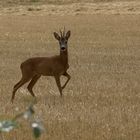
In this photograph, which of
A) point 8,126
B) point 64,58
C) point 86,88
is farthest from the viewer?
point 86,88

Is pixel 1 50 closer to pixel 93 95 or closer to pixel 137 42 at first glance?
pixel 137 42

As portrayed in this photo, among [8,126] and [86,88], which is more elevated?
[8,126]

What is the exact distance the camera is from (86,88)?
13664 mm

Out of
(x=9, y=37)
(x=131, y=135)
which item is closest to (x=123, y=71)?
Answer: (x=131, y=135)

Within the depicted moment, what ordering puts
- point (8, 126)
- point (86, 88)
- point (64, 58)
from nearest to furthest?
point (8, 126), point (64, 58), point (86, 88)

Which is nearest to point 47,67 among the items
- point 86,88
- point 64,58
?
point 64,58

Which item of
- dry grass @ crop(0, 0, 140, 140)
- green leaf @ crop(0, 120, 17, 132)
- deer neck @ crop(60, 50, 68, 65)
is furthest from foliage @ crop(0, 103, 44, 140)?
deer neck @ crop(60, 50, 68, 65)

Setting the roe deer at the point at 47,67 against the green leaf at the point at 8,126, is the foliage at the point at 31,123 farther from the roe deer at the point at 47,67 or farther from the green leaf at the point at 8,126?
the roe deer at the point at 47,67

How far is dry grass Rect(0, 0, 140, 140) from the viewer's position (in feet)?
28.4

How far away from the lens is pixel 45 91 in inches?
533

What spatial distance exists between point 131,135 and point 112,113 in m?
1.89

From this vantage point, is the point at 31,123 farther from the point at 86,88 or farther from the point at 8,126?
the point at 86,88

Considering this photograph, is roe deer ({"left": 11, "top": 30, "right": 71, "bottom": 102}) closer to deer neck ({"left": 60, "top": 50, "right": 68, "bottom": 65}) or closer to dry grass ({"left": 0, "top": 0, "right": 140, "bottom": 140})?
deer neck ({"left": 60, "top": 50, "right": 68, "bottom": 65})

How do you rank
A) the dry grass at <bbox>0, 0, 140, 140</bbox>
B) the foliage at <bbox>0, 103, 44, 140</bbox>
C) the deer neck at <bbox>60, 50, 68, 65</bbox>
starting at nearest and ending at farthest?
the foliage at <bbox>0, 103, 44, 140</bbox> < the dry grass at <bbox>0, 0, 140, 140</bbox> < the deer neck at <bbox>60, 50, 68, 65</bbox>
